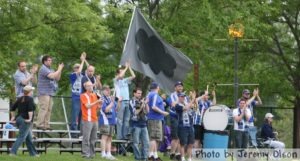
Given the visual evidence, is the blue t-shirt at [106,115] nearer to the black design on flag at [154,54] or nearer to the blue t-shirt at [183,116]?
the black design on flag at [154,54]

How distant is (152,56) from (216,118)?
252cm

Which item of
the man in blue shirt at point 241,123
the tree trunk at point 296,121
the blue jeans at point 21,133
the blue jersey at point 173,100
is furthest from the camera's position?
the tree trunk at point 296,121

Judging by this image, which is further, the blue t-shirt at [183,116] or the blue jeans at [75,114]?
the blue t-shirt at [183,116]

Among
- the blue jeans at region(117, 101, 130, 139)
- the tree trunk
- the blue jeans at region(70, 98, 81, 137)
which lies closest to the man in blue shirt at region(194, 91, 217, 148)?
the blue jeans at region(117, 101, 130, 139)

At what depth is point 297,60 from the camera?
3253 cm

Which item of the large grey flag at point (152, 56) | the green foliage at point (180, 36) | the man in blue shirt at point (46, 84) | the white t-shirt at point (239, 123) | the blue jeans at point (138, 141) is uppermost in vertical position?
the green foliage at point (180, 36)

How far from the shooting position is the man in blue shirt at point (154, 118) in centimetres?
1852

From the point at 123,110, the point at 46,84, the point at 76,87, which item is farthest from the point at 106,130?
the point at 123,110

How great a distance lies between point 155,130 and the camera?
1858 centimetres

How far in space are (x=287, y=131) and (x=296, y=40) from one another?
31.8 meters

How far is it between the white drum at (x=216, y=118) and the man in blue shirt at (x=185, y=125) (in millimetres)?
728

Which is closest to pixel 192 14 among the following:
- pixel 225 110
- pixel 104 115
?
pixel 225 110

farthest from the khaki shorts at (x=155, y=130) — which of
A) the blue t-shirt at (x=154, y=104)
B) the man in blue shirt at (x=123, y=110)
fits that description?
the man in blue shirt at (x=123, y=110)

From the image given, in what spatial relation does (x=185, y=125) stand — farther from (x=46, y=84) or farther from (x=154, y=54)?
(x=46, y=84)
